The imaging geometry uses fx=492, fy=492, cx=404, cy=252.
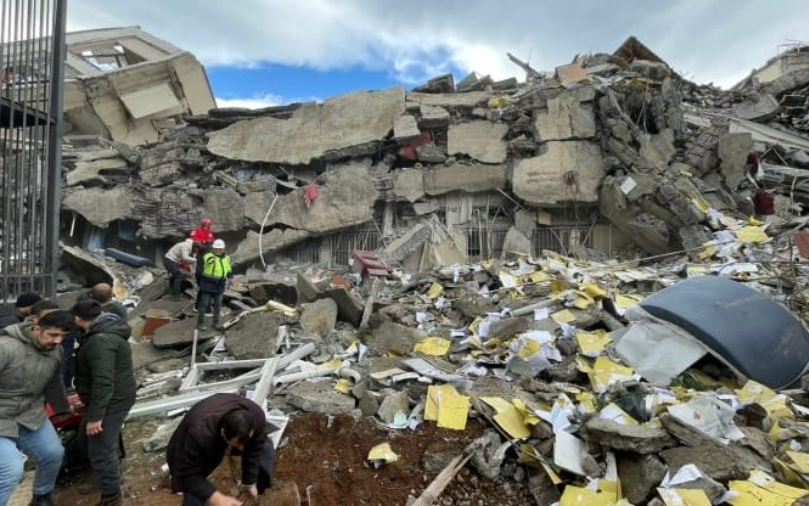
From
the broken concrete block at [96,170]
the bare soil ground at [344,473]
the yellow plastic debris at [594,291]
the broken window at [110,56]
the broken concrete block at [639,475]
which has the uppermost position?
the broken window at [110,56]

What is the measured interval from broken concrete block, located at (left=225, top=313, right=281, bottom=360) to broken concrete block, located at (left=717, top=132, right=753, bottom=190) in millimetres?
10596

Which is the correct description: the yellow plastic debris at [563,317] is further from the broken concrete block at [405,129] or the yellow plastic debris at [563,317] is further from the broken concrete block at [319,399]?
the broken concrete block at [405,129]

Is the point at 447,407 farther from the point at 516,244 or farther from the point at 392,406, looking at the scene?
the point at 516,244

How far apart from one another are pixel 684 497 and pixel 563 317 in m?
3.25

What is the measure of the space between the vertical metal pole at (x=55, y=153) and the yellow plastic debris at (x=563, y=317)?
5.38m

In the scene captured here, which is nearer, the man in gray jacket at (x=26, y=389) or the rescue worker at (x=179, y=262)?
the man in gray jacket at (x=26, y=389)

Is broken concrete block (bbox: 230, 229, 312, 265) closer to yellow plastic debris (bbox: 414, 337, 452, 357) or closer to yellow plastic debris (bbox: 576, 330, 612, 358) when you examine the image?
yellow plastic debris (bbox: 414, 337, 452, 357)

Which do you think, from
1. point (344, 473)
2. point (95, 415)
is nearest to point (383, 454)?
point (344, 473)

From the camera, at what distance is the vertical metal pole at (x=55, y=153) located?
4312 mm

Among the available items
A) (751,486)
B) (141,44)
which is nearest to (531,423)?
(751,486)

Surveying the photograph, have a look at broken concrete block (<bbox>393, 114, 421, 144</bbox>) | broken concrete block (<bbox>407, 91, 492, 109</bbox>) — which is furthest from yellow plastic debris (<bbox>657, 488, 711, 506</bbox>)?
broken concrete block (<bbox>407, 91, 492, 109</bbox>)

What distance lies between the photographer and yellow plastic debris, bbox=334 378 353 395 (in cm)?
509

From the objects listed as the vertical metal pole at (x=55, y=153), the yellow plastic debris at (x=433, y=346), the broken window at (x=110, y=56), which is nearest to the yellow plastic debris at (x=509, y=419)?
the yellow plastic debris at (x=433, y=346)

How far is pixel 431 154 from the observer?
40.0 ft
